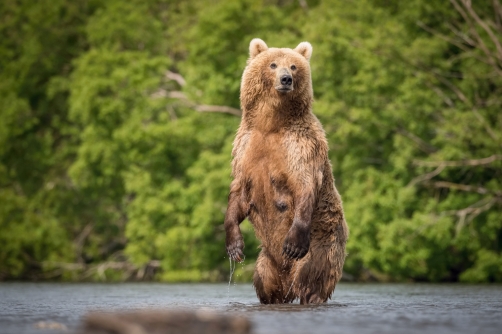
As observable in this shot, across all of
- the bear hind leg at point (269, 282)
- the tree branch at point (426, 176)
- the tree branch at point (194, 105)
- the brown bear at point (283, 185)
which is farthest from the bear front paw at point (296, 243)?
the tree branch at point (194, 105)

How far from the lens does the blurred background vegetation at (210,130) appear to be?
81.7ft

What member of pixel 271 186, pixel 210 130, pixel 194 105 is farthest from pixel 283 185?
pixel 194 105

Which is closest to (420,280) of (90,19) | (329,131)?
(329,131)

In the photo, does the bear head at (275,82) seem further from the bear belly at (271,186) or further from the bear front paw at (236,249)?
the bear front paw at (236,249)

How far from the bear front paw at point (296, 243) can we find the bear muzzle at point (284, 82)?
133 centimetres

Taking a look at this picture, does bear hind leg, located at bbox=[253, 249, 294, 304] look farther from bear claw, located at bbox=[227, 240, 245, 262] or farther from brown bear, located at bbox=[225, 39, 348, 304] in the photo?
bear claw, located at bbox=[227, 240, 245, 262]

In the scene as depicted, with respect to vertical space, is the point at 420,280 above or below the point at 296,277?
above

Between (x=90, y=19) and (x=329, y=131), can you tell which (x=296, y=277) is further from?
(x=90, y=19)

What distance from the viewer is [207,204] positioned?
29.0 m

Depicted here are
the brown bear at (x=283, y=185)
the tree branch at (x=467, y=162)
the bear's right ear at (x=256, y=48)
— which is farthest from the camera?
the tree branch at (x=467, y=162)

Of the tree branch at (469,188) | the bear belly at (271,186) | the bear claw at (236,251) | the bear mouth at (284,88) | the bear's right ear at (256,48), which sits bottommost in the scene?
the bear claw at (236,251)

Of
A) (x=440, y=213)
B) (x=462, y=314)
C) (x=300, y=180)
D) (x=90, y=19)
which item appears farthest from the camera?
(x=90, y=19)

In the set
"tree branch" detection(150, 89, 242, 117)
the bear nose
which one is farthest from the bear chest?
"tree branch" detection(150, 89, 242, 117)

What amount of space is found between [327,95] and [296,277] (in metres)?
17.6
